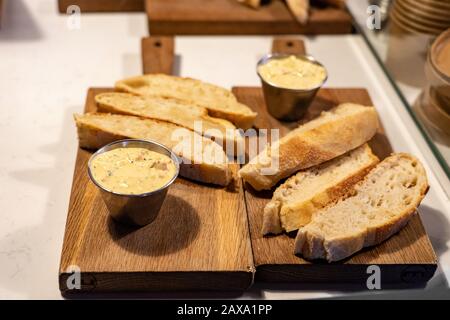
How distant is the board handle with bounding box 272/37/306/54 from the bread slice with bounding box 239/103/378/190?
2.01ft

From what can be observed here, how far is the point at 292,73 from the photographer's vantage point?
6.91ft

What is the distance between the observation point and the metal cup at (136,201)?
1.50m

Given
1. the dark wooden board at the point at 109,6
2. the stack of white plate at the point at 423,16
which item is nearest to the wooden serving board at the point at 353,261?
the stack of white plate at the point at 423,16

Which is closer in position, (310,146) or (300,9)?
(310,146)

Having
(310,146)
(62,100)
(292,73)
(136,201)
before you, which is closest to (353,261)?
(310,146)

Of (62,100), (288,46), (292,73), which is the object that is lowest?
(62,100)

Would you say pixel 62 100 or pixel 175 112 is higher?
pixel 175 112

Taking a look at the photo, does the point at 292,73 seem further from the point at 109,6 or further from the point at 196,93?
the point at 109,6

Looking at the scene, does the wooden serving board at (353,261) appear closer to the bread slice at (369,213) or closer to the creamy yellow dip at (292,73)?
the bread slice at (369,213)

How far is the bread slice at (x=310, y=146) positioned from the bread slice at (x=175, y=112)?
0.16 meters

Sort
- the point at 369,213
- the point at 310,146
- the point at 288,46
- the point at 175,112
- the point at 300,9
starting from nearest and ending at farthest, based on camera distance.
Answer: the point at 369,213 → the point at 310,146 → the point at 175,112 → the point at 288,46 → the point at 300,9

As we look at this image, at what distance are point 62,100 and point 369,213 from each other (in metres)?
1.32

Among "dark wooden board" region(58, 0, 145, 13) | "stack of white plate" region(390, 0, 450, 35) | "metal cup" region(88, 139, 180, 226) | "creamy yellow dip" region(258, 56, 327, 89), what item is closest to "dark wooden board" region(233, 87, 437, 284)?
"metal cup" region(88, 139, 180, 226)
